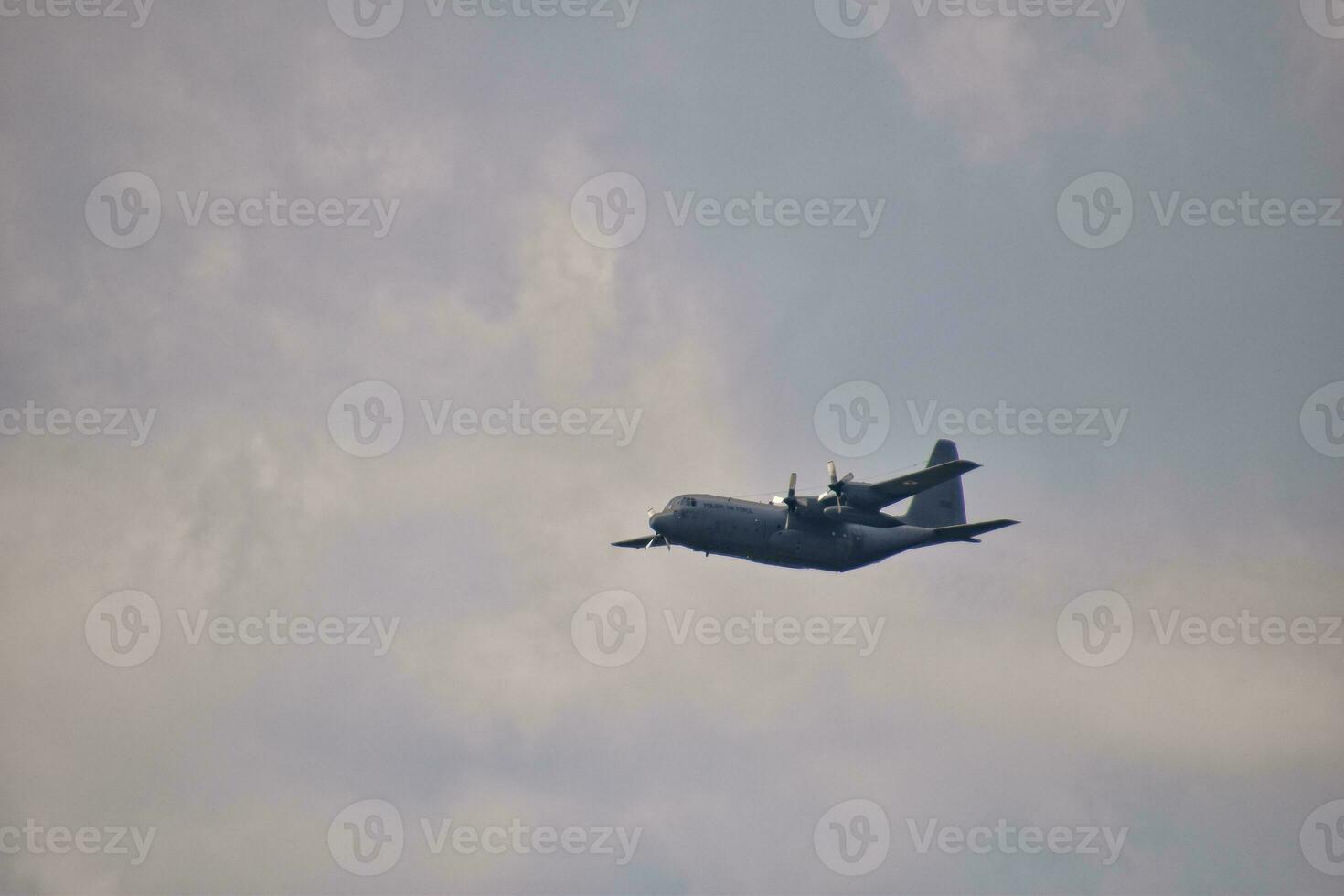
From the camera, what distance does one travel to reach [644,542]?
79.6 metres

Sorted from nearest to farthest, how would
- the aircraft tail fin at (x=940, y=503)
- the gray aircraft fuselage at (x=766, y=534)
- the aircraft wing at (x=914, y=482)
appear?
the aircraft wing at (x=914, y=482) < the gray aircraft fuselage at (x=766, y=534) < the aircraft tail fin at (x=940, y=503)

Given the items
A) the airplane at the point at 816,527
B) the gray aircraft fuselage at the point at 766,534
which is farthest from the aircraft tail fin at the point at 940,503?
the gray aircraft fuselage at the point at 766,534

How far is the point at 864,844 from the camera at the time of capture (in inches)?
3009

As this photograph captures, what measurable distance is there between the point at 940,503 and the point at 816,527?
1358cm

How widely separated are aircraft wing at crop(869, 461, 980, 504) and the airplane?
5 cm

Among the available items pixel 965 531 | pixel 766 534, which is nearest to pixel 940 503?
pixel 965 531

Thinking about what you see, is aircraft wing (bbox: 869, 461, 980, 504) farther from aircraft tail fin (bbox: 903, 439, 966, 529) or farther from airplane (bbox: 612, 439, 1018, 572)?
aircraft tail fin (bbox: 903, 439, 966, 529)

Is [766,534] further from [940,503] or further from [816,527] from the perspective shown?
[940,503]

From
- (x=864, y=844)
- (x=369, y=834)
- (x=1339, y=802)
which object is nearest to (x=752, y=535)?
(x=864, y=844)

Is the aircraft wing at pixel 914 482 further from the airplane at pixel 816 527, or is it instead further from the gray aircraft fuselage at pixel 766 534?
the gray aircraft fuselage at pixel 766 534

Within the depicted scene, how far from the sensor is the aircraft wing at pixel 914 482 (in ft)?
228

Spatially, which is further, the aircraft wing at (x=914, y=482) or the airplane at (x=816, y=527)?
the airplane at (x=816, y=527)

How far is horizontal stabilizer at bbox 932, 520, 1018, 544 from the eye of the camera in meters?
72.4

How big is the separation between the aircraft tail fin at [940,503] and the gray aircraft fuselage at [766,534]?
26.4ft
